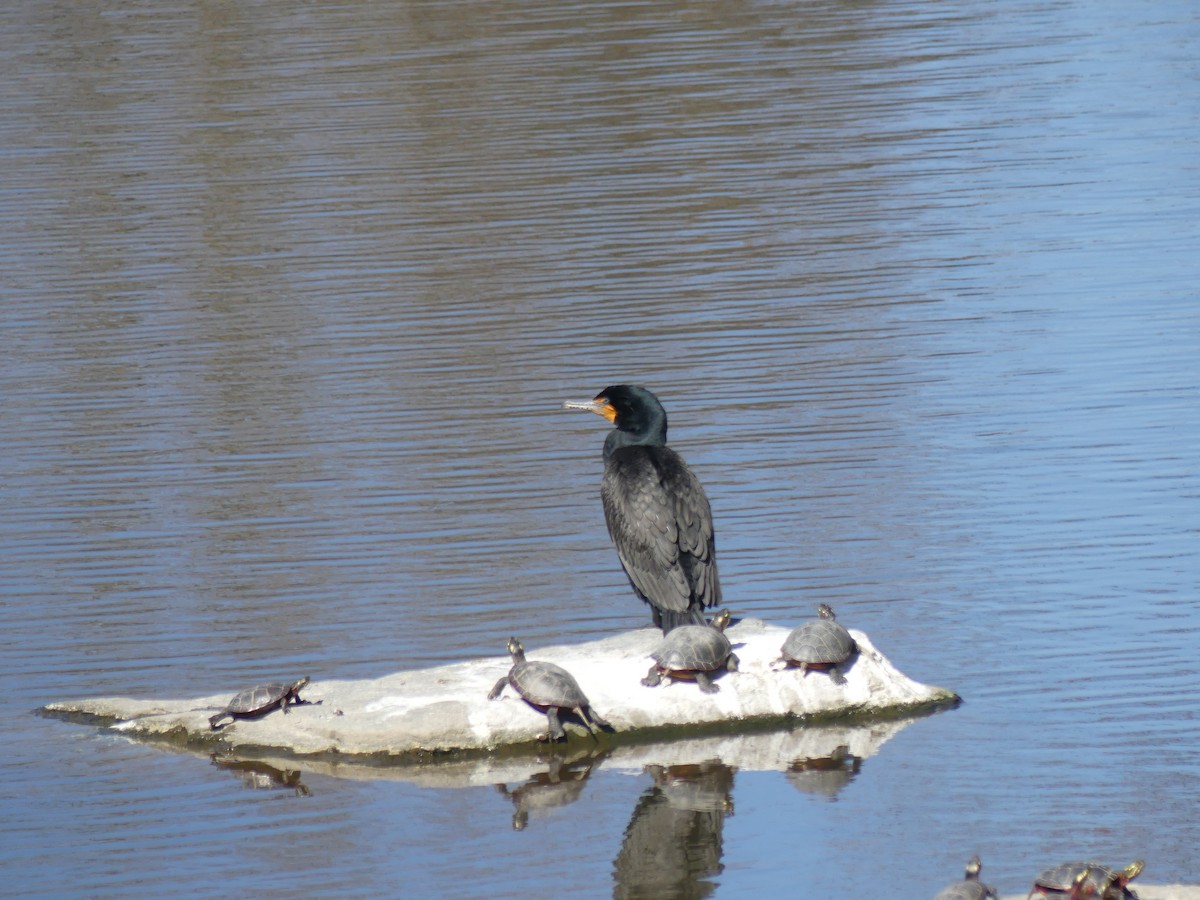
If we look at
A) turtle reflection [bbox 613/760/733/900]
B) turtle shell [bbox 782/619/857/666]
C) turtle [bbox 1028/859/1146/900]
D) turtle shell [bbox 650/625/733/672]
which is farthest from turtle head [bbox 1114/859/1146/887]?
turtle shell [bbox 650/625/733/672]

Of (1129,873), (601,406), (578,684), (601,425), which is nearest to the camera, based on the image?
(1129,873)

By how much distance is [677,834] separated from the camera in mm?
6957

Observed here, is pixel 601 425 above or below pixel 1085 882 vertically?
above

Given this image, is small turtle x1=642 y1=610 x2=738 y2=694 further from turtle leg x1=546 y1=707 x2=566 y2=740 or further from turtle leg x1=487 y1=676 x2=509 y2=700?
turtle leg x1=487 y1=676 x2=509 y2=700

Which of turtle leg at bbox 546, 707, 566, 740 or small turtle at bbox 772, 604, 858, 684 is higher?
small turtle at bbox 772, 604, 858, 684

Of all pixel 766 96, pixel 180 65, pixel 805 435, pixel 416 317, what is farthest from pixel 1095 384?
pixel 180 65

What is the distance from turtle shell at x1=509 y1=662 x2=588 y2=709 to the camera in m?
7.44

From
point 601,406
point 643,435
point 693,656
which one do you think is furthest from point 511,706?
point 601,406

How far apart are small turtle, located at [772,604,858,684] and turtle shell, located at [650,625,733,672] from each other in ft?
0.86

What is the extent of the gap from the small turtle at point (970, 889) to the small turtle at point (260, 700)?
282cm

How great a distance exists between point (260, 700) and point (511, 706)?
3.25 feet

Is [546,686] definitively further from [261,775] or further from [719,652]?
[261,775]

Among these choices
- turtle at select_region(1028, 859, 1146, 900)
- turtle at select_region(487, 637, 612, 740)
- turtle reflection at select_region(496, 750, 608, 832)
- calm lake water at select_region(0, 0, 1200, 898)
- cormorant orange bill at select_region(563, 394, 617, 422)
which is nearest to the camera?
turtle at select_region(1028, 859, 1146, 900)

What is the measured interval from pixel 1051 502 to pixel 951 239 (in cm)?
606
